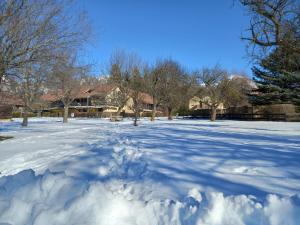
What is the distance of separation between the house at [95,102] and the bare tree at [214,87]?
1004 centimetres

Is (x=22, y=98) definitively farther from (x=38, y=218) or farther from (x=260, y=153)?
(x=38, y=218)

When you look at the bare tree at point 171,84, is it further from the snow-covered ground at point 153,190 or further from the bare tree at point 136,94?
the snow-covered ground at point 153,190

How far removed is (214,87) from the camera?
51406mm

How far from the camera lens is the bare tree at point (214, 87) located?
49844 mm

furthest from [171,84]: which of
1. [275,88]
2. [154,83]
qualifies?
[275,88]

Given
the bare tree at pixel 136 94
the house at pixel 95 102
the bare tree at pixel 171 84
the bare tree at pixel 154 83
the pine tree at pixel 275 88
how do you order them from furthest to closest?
the bare tree at pixel 171 84 < the bare tree at pixel 154 83 < the house at pixel 95 102 < the pine tree at pixel 275 88 < the bare tree at pixel 136 94

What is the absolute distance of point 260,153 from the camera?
371 inches

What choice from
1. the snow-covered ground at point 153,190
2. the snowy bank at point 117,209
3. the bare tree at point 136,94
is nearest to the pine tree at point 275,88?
the bare tree at point 136,94

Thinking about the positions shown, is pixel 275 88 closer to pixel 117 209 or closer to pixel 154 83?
pixel 154 83

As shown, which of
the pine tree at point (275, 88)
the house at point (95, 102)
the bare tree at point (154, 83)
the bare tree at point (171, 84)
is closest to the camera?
the pine tree at point (275, 88)

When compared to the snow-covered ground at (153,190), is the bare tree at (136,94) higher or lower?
higher

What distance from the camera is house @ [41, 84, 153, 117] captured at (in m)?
46.9

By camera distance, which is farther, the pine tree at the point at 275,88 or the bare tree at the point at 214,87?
the bare tree at the point at 214,87

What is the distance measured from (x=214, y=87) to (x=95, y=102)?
792 inches
